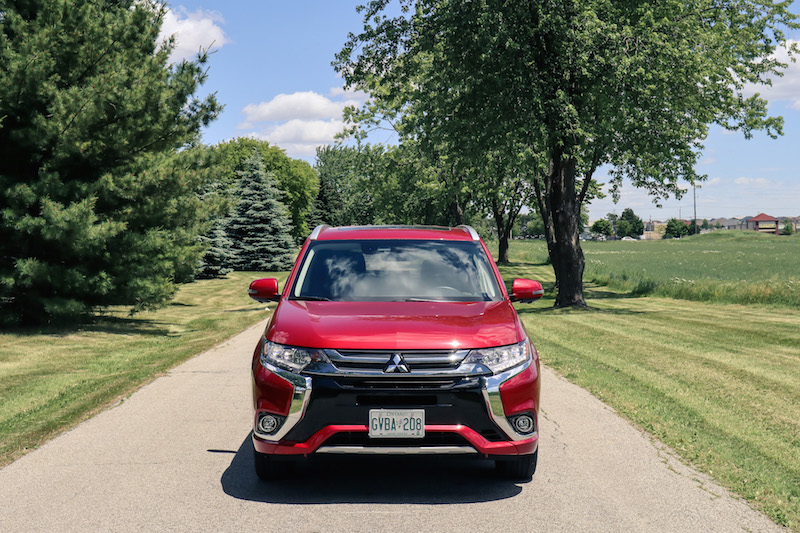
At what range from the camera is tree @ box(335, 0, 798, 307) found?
70.3 feet

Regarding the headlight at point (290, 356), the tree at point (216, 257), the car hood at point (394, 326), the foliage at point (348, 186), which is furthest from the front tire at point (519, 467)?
the foliage at point (348, 186)

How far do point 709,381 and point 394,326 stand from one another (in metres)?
6.45

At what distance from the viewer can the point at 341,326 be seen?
17.3ft

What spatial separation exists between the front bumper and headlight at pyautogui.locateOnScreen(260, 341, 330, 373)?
0.07 metres

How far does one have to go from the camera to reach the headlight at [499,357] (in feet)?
16.9

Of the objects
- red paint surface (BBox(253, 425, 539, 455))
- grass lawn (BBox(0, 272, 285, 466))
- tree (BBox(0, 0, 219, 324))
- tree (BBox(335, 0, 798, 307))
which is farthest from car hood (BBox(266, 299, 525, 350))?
tree (BBox(335, 0, 798, 307))

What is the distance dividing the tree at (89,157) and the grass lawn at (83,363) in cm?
101

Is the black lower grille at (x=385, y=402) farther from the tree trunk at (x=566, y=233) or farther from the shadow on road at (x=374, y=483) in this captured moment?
the tree trunk at (x=566, y=233)

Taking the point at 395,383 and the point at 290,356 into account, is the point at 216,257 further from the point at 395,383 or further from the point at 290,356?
the point at 395,383

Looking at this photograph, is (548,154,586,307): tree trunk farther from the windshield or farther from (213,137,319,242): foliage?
(213,137,319,242): foliage

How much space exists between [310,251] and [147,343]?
35.2 feet

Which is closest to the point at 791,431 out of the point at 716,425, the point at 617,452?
the point at 716,425

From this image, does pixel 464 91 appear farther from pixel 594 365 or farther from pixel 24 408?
pixel 24 408

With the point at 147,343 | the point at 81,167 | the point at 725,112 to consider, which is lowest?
the point at 147,343
